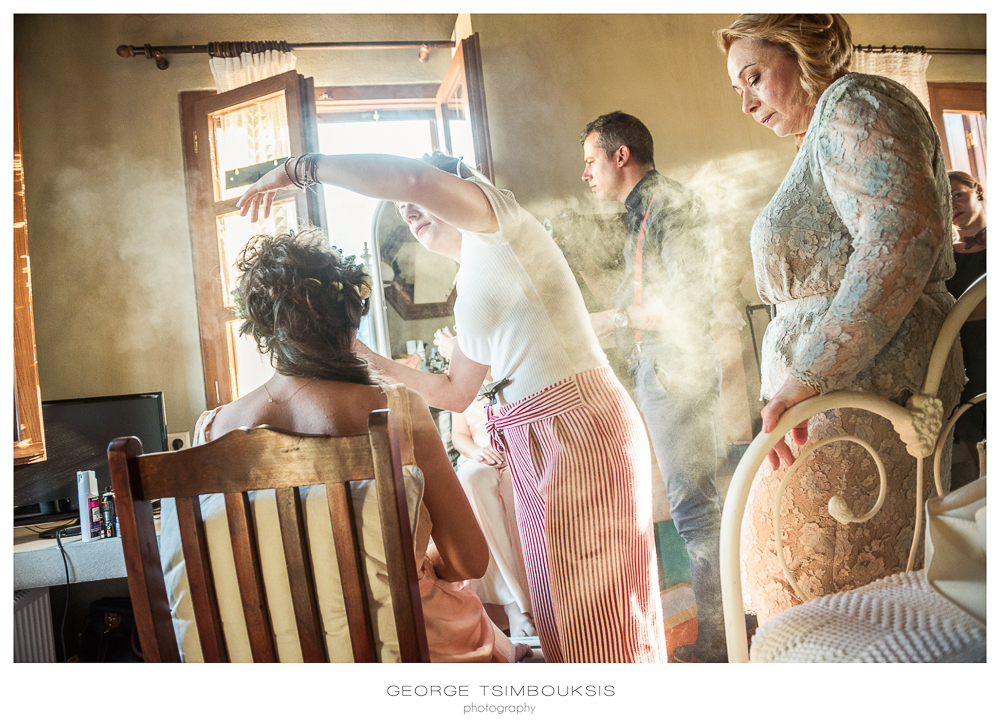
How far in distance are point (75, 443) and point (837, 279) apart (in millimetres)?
1603

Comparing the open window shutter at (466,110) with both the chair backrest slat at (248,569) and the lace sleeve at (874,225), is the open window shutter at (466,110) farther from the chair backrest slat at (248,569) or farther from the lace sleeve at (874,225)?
the chair backrest slat at (248,569)

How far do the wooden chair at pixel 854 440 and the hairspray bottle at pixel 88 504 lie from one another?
1.30m

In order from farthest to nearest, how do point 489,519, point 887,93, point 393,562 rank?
point 489,519 → point 887,93 → point 393,562

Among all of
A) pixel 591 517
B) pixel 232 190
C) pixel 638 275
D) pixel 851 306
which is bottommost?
pixel 591 517

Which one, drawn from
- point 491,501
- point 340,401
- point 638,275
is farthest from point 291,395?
point 638,275

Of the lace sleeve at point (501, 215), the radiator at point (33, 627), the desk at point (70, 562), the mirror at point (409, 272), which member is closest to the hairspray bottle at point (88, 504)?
the desk at point (70, 562)

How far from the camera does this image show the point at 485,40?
1.42m

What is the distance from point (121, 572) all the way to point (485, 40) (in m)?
1.38

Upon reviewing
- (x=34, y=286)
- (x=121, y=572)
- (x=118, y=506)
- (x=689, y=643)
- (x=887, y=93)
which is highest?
(x=887, y=93)

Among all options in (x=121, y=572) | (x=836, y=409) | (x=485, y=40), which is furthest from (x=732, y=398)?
(x=121, y=572)

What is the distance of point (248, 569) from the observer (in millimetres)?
1115

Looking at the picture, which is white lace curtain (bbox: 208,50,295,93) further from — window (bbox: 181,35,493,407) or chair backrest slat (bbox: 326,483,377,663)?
chair backrest slat (bbox: 326,483,377,663)

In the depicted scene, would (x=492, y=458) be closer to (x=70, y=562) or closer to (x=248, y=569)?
(x=248, y=569)
